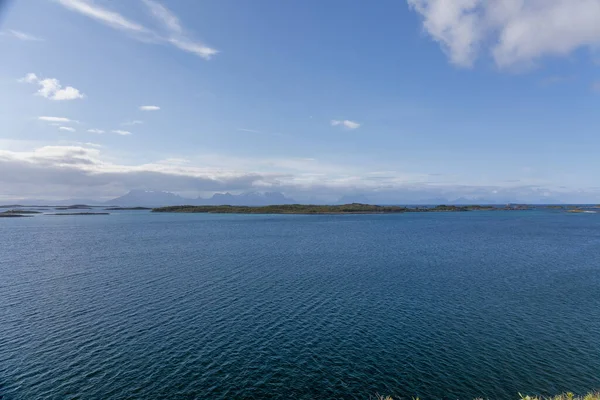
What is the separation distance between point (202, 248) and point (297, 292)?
190ft

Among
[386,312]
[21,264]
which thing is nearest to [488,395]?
[386,312]

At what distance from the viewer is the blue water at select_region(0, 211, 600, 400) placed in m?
29.0

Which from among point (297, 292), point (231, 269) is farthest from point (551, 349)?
point (231, 269)

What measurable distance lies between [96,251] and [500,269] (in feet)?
374

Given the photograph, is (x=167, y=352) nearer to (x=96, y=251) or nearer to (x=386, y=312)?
(x=386, y=312)

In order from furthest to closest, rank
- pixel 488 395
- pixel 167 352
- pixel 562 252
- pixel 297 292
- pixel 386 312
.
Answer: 1. pixel 562 252
2. pixel 297 292
3. pixel 386 312
4. pixel 167 352
5. pixel 488 395

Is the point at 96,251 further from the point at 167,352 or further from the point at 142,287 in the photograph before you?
the point at 167,352

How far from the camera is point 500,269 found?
7494 cm

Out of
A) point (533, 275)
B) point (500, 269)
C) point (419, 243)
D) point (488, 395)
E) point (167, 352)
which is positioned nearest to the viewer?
point (488, 395)

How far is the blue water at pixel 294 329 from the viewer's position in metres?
29.0

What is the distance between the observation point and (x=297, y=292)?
181 ft

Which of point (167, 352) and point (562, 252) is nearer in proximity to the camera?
point (167, 352)

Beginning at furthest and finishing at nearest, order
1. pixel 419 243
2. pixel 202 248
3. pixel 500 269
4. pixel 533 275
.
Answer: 1. pixel 419 243
2. pixel 202 248
3. pixel 500 269
4. pixel 533 275

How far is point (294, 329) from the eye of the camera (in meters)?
40.2
